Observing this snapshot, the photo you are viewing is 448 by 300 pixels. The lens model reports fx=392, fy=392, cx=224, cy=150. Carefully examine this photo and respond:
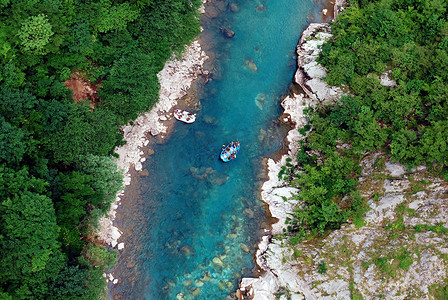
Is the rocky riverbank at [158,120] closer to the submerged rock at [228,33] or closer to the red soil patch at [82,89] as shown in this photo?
the submerged rock at [228,33]

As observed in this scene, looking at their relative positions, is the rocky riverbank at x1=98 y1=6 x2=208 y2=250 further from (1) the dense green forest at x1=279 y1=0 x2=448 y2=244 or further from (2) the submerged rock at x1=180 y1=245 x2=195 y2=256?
(1) the dense green forest at x1=279 y1=0 x2=448 y2=244

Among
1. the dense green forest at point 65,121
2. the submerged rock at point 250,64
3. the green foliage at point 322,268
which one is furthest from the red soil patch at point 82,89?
the green foliage at point 322,268

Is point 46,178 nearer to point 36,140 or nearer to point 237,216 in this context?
point 36,140

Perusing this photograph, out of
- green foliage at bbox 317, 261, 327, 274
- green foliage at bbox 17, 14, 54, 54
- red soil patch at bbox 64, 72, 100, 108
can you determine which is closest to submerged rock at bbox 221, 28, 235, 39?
red soil patch at bbox 64, 72, 100, 108

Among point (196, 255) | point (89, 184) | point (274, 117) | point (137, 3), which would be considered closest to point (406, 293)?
point (196, 255)

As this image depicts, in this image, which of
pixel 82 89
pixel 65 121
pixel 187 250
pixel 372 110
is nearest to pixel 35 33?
pixel 82 89
